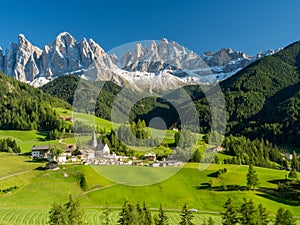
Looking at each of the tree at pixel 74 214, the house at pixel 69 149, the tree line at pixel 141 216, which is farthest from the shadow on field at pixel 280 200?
the house at pixel 69 149

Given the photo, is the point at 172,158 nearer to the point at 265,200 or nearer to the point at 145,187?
the point at 145,187

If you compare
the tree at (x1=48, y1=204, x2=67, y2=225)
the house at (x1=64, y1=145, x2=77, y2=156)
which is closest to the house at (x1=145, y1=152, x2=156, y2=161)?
the house at (x1=64, y1=145, x2=77, y2=156)

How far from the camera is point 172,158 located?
11544 centimetres

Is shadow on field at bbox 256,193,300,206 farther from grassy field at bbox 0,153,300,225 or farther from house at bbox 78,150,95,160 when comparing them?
house at bbox 78,150,95,160

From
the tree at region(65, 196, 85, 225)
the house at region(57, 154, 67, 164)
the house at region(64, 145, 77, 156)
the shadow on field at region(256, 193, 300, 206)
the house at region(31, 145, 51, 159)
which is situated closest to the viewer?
the tree at region(65, 196, 85, 225)

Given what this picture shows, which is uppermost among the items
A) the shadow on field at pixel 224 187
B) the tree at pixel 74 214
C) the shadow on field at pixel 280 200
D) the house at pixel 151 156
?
the house at pixel 151 156

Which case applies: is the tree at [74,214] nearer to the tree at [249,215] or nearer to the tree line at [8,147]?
the tree at [249,215]

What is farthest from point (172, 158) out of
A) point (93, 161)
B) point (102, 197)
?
point (102, 197)

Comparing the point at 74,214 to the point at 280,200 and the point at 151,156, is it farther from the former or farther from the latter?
the point at 151,156

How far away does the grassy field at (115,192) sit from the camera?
6712cm

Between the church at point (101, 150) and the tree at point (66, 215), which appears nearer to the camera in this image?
the tree at point (66, 215)

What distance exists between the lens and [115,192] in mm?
79188

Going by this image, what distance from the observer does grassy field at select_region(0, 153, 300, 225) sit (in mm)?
67125

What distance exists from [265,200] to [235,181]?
14.0 m
